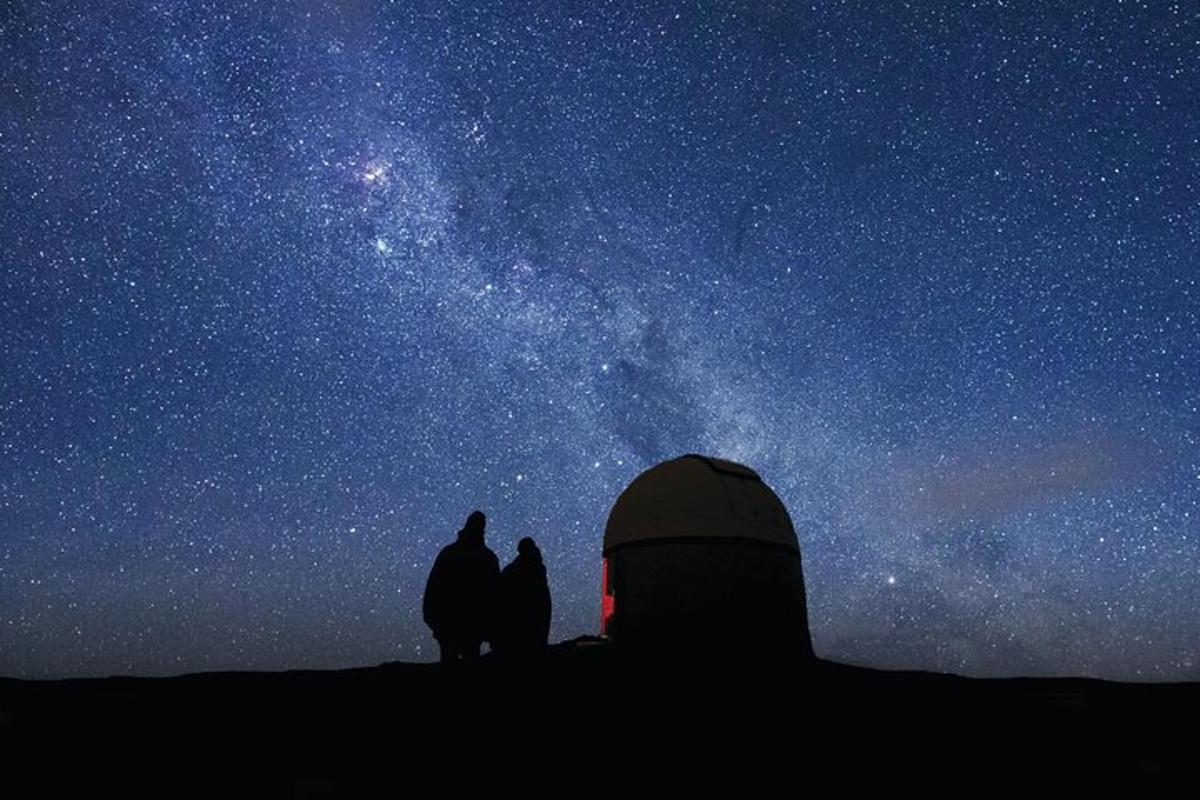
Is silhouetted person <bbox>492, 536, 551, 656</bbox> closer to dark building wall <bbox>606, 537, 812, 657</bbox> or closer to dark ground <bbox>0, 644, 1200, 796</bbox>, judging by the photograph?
dark ground <bbox>0, 644, 1200, 796</bbox>

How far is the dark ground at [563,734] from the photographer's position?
5496 mm

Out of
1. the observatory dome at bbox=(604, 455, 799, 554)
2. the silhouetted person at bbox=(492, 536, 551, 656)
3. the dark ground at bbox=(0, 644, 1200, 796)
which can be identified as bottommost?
the dark ground at bbox=(0, 644, 1200, 796)

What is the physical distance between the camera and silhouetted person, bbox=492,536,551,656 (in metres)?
9.51

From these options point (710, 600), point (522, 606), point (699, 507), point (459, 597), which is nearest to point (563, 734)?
point (459, 597)

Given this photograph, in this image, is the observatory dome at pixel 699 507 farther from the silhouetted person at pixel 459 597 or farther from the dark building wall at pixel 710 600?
the silhouetted person at pixel 459 597

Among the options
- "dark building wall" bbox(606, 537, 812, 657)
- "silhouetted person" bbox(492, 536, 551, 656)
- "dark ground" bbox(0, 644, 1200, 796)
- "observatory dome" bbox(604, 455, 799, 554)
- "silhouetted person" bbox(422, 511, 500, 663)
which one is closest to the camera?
"dark ground" bbox(0, 644, 1200, 796)

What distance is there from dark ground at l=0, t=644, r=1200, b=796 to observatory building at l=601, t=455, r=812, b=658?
→ 1078mm

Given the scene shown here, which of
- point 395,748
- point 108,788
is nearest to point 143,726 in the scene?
point 108,788

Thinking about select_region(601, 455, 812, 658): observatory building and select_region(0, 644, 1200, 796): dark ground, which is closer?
select_region(0, 644, 1200, 796): dark ground

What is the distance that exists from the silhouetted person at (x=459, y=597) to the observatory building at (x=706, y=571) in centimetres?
252

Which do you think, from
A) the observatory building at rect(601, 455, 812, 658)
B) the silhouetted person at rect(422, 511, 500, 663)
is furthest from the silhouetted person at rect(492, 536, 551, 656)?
the observatory building at rect(601, 455, 812, 658)

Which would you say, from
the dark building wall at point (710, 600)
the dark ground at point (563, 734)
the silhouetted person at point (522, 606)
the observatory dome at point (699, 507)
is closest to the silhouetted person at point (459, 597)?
the dark ground at point (563, 734)

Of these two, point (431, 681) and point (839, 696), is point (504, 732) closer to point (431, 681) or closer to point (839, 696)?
point (431, 681)

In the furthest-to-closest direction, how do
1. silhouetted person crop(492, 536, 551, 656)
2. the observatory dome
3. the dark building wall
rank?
the observatory dome
the dark building wall
silhouetted person crop(492, 536, 551, 656)
